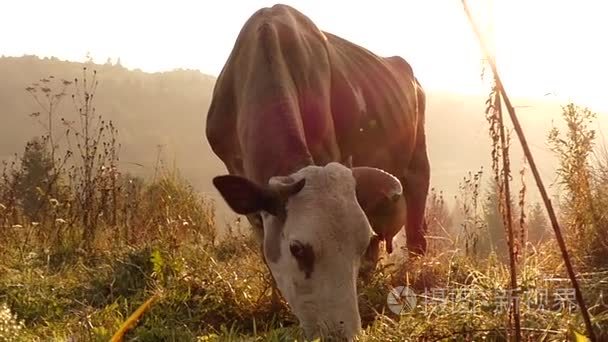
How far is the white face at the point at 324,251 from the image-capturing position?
2910 mm

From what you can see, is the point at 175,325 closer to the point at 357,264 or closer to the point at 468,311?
the point at 357,264

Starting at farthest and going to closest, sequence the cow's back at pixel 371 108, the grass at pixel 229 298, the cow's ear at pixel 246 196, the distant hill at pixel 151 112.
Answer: the distant hill at pixel 151 112 < the cow's back at pixel 371 108 < the cow's ear at pixel 246 196 < the grass at pixel 229 298

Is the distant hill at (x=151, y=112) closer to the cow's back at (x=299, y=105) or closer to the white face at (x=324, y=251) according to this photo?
the cow's back at (x=299, y=105)

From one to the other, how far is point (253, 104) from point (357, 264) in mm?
1522

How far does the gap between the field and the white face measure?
0.15m

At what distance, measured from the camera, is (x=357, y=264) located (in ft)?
9.94

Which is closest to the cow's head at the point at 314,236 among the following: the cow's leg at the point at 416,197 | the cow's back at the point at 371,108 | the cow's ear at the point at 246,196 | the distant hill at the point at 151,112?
the cow's ear at the point at 246,196

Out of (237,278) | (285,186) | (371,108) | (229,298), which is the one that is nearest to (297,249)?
(285,186)

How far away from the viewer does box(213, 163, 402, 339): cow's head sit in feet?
9.60

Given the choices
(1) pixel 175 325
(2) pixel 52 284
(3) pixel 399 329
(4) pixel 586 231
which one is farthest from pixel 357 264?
(2) pixel 52 284

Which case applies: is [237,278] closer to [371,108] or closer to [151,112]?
[371,108]

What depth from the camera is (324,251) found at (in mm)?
2932

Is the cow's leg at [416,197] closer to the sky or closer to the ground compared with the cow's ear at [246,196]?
closer to the ground

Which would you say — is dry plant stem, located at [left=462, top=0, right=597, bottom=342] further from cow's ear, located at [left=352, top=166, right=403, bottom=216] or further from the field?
cow's ear, located at [left=352, top=166, right=403, bottom=216]
